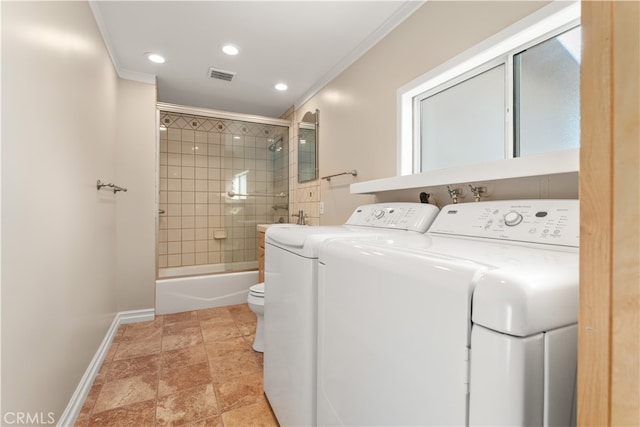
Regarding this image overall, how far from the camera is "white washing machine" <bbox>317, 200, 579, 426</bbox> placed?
416 mm

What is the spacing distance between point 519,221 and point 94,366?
237cm

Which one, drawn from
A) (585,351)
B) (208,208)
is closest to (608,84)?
(585,351)

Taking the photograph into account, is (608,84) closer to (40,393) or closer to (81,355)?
(40,393)

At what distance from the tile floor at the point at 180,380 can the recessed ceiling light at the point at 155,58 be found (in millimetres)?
2271

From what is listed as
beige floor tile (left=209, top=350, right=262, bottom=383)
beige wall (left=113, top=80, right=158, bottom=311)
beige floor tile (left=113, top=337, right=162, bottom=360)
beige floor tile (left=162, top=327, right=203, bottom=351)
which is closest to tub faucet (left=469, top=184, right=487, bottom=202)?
beige floor tile (left=209, top=350, right=262, bottom=383)

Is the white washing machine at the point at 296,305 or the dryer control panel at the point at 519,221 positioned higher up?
the dryer control panel at the point at 519,221

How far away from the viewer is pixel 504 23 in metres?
1.24

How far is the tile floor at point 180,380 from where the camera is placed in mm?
1442

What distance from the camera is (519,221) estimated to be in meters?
0.94

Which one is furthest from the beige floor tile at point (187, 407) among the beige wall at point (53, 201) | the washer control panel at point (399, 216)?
the washer control panel at point (399, 216)

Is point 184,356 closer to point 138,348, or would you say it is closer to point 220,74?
point 138,348

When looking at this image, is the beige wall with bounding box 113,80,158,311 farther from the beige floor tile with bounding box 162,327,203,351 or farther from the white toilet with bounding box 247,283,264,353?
the white toilet with bounding box 247,283,264,353

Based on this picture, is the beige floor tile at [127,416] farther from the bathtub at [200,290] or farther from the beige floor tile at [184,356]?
the bathtub at [200,290]

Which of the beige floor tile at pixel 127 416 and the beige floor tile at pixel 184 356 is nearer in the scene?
the beige floor tile at pixel 127 416
